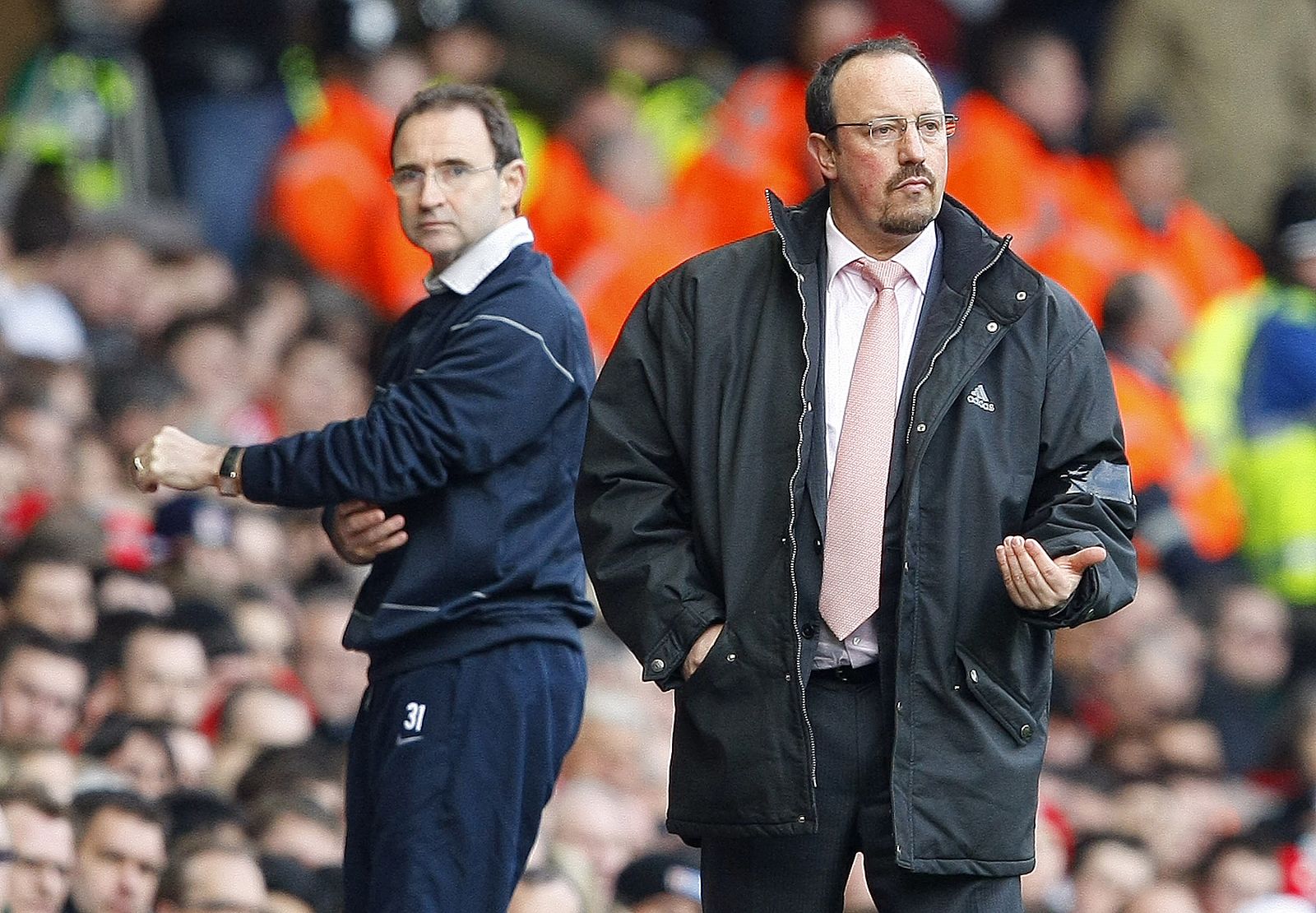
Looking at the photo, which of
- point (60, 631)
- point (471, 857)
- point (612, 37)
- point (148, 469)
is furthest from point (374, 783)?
point (612, 37)

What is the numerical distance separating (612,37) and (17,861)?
23.0ft

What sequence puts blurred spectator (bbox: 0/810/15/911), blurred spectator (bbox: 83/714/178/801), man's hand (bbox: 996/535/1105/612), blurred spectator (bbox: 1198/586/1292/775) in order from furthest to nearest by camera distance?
blurred spectator (bbox: 1198/586/1292/775) < blurred spectator (bbox: 83/714/178/801) < blurred spectator (bbox: 0/810/15/911) < man's hand (bbox: 996/535/1105/612)

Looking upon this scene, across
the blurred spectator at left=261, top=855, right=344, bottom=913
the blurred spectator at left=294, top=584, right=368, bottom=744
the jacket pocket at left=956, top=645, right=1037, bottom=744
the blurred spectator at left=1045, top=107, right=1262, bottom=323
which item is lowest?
the blurred spectator at left=261, top=855, right=344, bottom=913

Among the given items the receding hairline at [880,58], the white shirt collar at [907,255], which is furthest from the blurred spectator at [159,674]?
the receding hairline at [880,58]

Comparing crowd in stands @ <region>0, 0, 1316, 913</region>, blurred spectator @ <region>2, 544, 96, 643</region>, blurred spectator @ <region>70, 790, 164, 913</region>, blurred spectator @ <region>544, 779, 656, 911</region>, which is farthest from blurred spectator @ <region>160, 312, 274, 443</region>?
blurred spectator @ <region>70, 790, 164, 913</region>

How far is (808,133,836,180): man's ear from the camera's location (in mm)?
4363

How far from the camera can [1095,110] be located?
12.9 metres

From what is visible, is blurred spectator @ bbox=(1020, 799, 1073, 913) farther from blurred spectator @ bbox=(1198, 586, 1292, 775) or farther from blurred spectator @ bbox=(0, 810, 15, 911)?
blurred spectator @ bbox=(0, 810, 15, 911)

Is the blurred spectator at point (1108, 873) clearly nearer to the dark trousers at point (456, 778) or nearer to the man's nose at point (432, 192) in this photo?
the dark trousers at point (456, 778)

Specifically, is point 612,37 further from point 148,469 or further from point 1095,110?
point 148,469

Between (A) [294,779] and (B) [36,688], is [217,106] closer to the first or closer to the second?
(B) [36,688]

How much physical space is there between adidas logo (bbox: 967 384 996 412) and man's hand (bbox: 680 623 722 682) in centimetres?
61

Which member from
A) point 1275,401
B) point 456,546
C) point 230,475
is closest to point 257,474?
point 230,475

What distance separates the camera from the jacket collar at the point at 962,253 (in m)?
4.26
